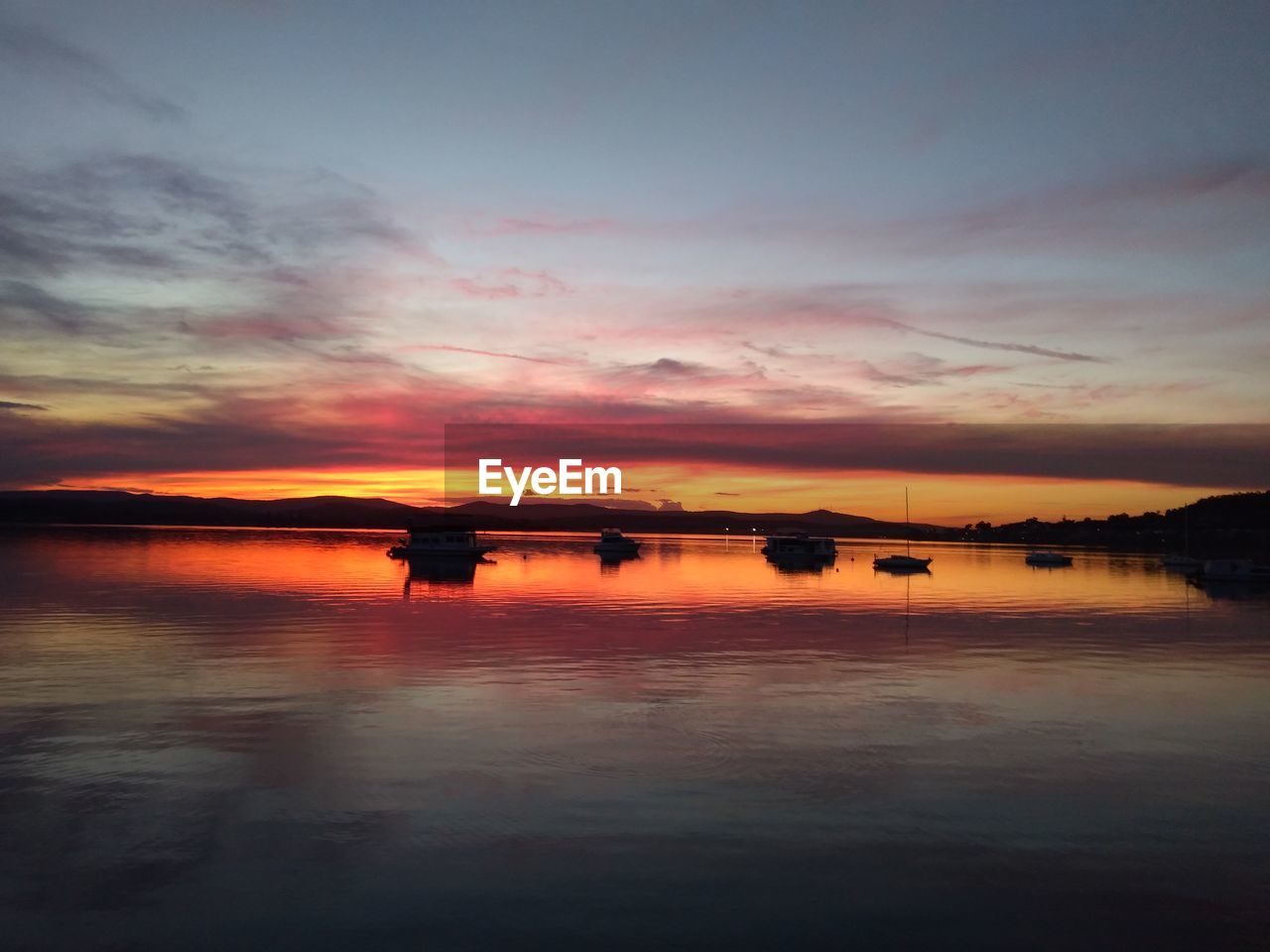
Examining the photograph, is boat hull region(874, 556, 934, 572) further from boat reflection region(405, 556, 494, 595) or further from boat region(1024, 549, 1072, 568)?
boat reflection region(405, 556, 494, 595)

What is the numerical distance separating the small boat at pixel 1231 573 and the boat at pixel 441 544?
7370 cm

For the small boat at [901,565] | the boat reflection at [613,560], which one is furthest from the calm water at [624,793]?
the small boat at [901,565]

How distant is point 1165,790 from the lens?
1730 cm

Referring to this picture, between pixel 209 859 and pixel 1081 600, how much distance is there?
6333 cm

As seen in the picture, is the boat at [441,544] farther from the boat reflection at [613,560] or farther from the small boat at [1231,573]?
the small boat at [1231,573]

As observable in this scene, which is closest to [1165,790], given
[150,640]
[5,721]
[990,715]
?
[990,715]

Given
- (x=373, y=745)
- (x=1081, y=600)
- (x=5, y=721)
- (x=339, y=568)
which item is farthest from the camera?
(x=339, y=568)

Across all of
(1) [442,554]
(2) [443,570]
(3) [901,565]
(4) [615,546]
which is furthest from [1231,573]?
(1) [442,554]

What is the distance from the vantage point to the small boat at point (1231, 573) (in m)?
88.1

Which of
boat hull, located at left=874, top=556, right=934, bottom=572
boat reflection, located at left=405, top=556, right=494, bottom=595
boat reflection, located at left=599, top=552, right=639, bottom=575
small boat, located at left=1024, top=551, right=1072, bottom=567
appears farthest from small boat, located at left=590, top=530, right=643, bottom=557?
small boat, located at left=1024, top=551, right=1072, bottom=567

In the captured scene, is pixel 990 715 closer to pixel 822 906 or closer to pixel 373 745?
pixel 822 906

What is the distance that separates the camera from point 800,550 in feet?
398

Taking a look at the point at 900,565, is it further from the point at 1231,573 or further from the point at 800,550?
the point at 1231,573

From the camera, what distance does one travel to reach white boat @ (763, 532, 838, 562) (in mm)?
120375
